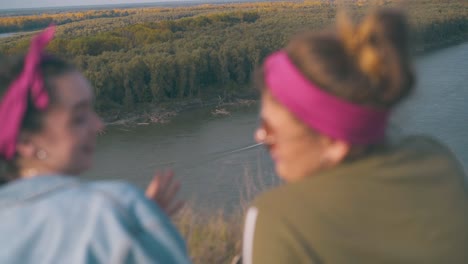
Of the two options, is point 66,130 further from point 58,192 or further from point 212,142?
point 212,142

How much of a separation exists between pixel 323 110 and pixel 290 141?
9 cm

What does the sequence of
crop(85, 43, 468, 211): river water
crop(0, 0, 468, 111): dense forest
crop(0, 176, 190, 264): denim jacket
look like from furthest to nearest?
crop(0, 0, 468, 111): dense forest
crop(85, 43, 468, 211): river water
crop(0, 176, 190, 264): denim jacket

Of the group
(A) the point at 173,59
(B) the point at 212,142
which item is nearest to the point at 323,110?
(B) the point at 212,142

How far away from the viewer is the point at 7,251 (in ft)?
2.14

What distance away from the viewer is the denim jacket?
63 centimetres

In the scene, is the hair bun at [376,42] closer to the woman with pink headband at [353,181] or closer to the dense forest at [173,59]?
the woman with pink headband at [353,181]

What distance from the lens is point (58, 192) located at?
2.15ft

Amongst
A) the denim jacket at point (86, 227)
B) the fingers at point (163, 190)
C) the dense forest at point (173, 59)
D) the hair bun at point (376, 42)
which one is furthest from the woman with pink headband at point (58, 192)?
the dense forest at point (173, 59)

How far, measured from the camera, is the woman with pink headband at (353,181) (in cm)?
66

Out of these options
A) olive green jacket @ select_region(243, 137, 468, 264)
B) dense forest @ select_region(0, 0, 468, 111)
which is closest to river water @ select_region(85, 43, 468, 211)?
dense forest @ select_region(0, 0, 468, 111)

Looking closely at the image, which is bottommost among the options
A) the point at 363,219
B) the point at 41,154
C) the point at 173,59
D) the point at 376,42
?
the point at 173,59

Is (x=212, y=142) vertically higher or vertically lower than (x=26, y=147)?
lower

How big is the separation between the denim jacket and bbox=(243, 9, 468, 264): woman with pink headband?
0.48 feet

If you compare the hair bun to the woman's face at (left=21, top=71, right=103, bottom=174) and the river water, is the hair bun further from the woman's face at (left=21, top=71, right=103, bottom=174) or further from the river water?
the river water
